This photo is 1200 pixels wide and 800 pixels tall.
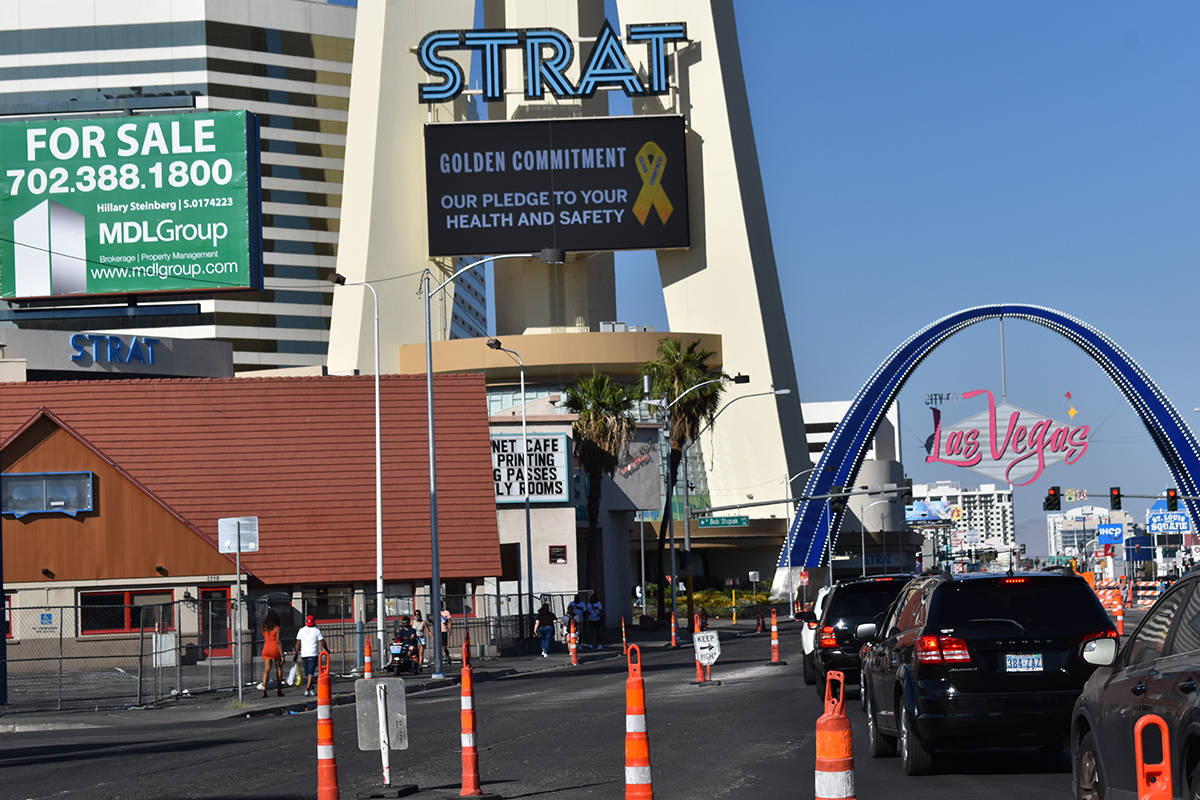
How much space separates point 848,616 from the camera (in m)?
24.0

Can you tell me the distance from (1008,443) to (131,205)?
64302mm

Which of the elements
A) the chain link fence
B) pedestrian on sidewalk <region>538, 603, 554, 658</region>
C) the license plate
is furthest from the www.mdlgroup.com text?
the license plate

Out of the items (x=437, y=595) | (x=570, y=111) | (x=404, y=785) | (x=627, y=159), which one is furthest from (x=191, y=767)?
(x=570, y=111)

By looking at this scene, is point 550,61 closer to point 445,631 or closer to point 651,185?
point 651,185

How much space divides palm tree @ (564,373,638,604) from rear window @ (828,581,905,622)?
33902 millimetres

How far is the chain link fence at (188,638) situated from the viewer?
125ft

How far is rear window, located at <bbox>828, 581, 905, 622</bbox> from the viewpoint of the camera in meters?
24.0

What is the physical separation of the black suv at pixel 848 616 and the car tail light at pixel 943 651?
393 inches

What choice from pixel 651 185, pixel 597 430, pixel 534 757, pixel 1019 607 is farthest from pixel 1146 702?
pixel 651 185

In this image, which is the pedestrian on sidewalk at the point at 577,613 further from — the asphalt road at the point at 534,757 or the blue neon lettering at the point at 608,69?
the blue neon lettering at the point at 608,69

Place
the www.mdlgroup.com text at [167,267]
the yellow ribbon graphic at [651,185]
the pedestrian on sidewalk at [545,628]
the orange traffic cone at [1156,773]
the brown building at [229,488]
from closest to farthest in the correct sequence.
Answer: the orange traffic cone at [1156,773], the brown building at [229,488], the pedestrian on sidewalk at [545,628], the www.mdlgroup.com text at [167,267], the yellow ribbon graphic at [651,185]

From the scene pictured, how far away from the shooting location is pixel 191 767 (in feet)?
57.0

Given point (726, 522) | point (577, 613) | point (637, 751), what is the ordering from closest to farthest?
point (637, 751) < point (577, 613) < point (726, 522)

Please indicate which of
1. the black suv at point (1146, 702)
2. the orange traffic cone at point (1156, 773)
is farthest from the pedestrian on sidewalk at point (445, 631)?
the orange traffic cone at point (1156, 773)
